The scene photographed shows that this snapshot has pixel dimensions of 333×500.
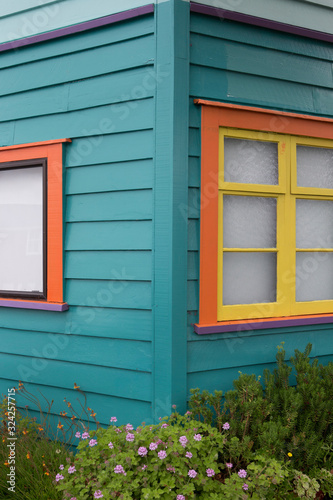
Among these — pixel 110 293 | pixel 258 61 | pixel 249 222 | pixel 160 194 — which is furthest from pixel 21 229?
pixel 258 61

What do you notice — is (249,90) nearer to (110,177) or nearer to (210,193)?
(210,193)

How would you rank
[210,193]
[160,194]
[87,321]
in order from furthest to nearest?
[87,321], [210,193], [160,194]

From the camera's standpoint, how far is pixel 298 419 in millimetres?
3463

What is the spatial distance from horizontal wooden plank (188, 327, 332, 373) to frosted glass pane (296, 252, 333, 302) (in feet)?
0.99

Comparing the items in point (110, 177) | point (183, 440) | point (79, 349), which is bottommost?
point (183, 440)

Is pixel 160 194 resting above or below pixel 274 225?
above

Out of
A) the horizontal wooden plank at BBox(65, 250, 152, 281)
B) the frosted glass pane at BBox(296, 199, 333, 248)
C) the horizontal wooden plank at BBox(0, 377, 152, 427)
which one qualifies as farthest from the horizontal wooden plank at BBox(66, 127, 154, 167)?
the horizontal wooden plank at BBox(0, 377, 152, 427)

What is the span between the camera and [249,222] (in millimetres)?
3957

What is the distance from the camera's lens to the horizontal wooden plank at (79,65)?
3676 mm

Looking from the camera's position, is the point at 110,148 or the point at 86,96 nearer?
the point at 110,148

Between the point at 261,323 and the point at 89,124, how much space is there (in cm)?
201

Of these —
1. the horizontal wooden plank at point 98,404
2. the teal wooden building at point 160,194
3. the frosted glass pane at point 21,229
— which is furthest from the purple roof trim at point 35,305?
the horizontal wooden plank at point 98,404

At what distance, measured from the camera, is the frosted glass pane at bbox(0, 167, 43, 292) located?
427 centimetres

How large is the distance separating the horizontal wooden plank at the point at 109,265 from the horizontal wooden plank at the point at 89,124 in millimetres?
849
